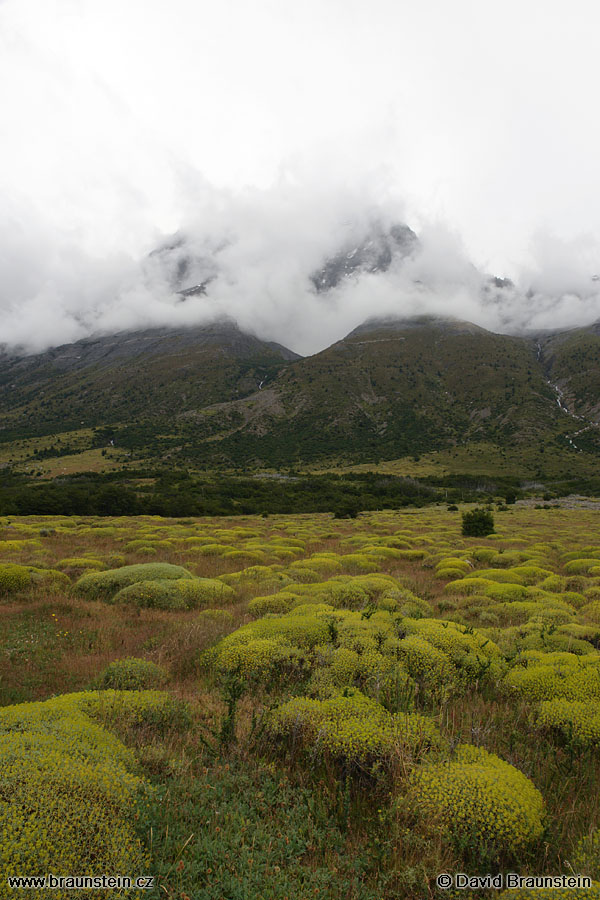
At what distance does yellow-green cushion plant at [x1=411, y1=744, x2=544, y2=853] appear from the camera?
3.62 metres

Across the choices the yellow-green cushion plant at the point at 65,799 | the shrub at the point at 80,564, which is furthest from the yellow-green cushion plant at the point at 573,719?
the shrub at the point at 80,564

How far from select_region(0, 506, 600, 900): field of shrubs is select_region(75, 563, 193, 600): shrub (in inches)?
94.8

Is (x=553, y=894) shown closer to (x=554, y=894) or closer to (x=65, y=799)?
(x=554, y=894)

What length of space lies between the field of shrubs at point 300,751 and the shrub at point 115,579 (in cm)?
241

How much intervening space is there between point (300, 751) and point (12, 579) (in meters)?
12.4

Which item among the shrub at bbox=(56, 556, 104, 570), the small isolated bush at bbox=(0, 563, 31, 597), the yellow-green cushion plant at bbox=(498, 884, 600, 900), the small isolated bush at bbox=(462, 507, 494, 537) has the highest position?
the yellow-green cushion plant at bbox=(498, 884, 600, 900)

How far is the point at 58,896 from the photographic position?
8.69 ft

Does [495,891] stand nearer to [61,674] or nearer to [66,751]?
[66,751]

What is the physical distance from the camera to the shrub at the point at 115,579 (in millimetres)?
13609

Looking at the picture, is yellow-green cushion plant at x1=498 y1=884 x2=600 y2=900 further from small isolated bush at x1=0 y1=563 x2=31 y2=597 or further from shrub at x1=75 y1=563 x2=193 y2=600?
small isolated bush at x1=0 y1=563 x2=31 y2=597

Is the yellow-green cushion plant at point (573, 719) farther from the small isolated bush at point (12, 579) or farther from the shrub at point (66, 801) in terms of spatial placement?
the small isolated bush at point (12, 579)

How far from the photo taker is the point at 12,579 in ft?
43.6

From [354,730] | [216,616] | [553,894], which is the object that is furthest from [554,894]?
[216,616]

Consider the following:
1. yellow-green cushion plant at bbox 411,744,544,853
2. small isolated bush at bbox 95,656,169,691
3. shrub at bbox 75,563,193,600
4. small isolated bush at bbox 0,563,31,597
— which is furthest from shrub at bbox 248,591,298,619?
small isolated bush at bbox 0,563,31,597
